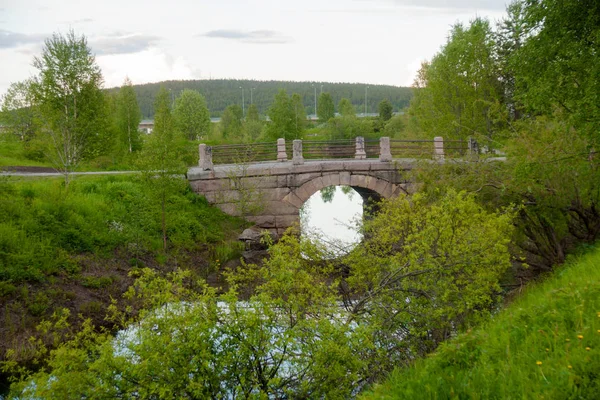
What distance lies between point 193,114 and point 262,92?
4063 inches

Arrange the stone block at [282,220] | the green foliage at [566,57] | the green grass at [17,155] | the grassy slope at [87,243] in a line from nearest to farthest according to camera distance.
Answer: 1. the green foliage at [566,57]
2. the grassy slope at [87,243]
3. the stone block at [282,220]
4. the green grass at [17,155]

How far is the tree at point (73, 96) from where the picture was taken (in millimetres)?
20938

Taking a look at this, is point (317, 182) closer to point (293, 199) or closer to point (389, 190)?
point (293, 199)

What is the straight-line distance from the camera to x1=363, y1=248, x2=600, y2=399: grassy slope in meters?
3.88

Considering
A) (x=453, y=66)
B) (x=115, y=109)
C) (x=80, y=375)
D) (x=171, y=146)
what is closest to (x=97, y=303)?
(x=171, y=146)

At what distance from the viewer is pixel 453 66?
1187 inches

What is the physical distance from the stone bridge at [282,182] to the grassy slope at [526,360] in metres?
15.4

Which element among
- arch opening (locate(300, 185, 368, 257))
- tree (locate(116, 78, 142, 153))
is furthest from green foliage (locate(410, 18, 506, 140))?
tree (locate(116, 78, 142, 153))

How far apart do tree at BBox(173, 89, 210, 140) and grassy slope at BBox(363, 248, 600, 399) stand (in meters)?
53.7

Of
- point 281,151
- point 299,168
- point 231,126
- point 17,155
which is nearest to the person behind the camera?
point 299,168

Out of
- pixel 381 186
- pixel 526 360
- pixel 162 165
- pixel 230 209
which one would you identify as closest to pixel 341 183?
pixel 381 186

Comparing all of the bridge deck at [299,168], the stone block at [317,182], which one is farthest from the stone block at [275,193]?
the stone block at [317,182]

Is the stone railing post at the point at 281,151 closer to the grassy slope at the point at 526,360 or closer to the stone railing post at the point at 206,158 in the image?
the stone railing post at the point at 206,158

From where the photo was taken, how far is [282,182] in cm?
2097
